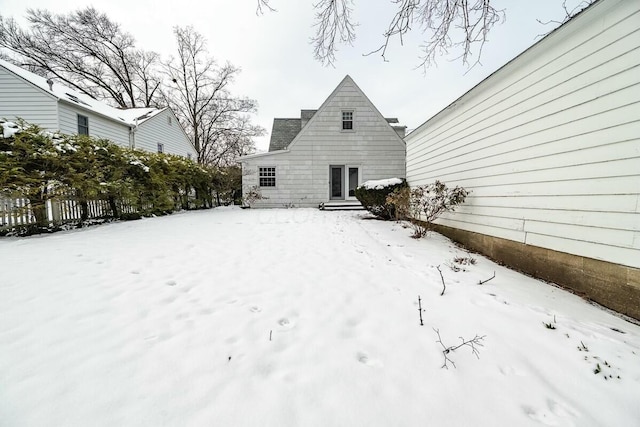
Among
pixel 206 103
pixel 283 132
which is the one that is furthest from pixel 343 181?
pixel 206 103

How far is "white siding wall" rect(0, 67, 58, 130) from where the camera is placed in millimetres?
10547

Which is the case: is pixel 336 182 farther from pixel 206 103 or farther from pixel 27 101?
pixel 206 103

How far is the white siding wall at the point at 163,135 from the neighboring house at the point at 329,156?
330 inches

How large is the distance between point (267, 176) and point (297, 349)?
1098 centimetres

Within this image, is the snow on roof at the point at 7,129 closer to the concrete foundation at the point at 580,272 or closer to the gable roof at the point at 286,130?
the concrete foundation at the point at 580,272

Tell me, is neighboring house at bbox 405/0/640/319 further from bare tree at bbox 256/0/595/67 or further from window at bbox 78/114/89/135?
window at bbox 78/114/89/135

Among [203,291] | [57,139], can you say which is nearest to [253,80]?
[57,139]

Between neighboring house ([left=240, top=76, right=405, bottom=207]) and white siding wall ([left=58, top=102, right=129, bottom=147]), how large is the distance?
779cm

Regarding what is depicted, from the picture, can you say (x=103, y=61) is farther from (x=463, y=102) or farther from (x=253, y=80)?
(x=463, y=102)

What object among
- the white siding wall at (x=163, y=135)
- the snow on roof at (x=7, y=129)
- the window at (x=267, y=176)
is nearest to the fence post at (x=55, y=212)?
the snow on roof at (x=7, y=129)

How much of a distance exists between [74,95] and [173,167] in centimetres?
853

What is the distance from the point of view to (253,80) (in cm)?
2147

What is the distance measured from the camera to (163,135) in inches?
664

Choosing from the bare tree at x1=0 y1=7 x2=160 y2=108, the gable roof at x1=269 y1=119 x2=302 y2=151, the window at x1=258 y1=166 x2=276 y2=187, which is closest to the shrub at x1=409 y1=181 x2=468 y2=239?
the window at x1=258 y1=166 x2=276 y2=187
